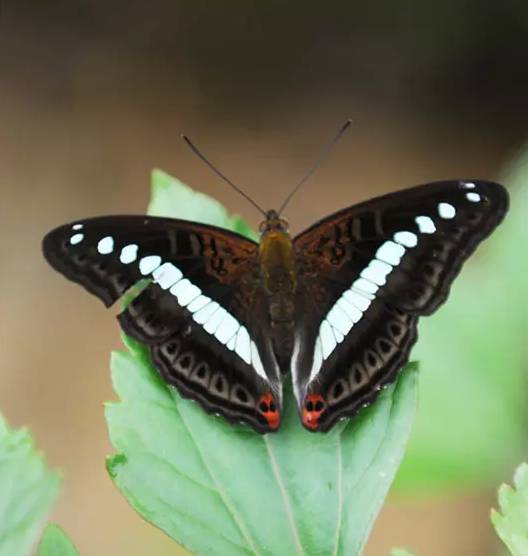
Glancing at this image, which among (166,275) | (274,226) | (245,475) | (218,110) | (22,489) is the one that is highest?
(218,110)

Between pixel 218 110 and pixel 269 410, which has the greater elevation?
pixel 218 110

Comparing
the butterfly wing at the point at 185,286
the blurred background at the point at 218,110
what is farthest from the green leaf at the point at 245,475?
the blurred background at the point at 218,110

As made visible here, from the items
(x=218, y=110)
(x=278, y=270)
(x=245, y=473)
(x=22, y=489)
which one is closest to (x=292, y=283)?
(x=278, y=270)

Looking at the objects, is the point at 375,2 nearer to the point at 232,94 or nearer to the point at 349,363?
the point at 232,94

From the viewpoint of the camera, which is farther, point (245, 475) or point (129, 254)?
point (129, 254)

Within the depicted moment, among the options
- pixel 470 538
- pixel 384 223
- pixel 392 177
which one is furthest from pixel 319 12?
pixel 384 223

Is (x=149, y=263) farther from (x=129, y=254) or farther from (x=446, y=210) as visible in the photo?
(x=446, y=210)

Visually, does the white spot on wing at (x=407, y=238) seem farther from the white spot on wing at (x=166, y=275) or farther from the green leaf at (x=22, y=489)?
the green leaf at (x=22, y=489)
